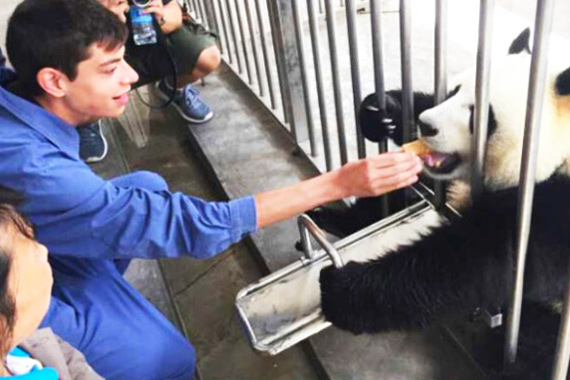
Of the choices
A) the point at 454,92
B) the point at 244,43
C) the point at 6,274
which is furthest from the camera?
the point at 244,43

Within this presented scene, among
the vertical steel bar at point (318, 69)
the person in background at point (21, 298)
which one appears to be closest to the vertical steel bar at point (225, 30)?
the vertical steel bar at point (318, 69)

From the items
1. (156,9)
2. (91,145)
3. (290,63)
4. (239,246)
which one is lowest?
(239,246)

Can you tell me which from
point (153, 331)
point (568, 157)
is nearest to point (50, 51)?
point (153, 331)

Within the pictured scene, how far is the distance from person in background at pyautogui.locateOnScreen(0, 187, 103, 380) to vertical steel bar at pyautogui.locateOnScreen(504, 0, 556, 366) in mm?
724

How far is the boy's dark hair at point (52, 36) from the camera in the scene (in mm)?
1168

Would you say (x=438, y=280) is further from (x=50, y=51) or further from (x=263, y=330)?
(x=50, y=51)

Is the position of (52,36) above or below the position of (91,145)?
above

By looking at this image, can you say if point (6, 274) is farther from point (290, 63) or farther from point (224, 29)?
point (224, 29)

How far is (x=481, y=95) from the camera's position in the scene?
2.97 ft

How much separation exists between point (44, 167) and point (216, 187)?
1.06 metres

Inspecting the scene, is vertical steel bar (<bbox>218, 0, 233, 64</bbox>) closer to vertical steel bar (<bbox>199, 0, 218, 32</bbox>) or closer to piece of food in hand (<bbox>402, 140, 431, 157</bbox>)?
vertical steel bar (<bbox>199, 0, 218, 32</bbox>)

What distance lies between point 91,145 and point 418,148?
166 cm

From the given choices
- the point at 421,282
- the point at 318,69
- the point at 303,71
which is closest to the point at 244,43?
the point at 303,71

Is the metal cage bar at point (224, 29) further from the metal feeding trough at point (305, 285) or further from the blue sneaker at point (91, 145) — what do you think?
the metal feeding trough at point (305, 285)
